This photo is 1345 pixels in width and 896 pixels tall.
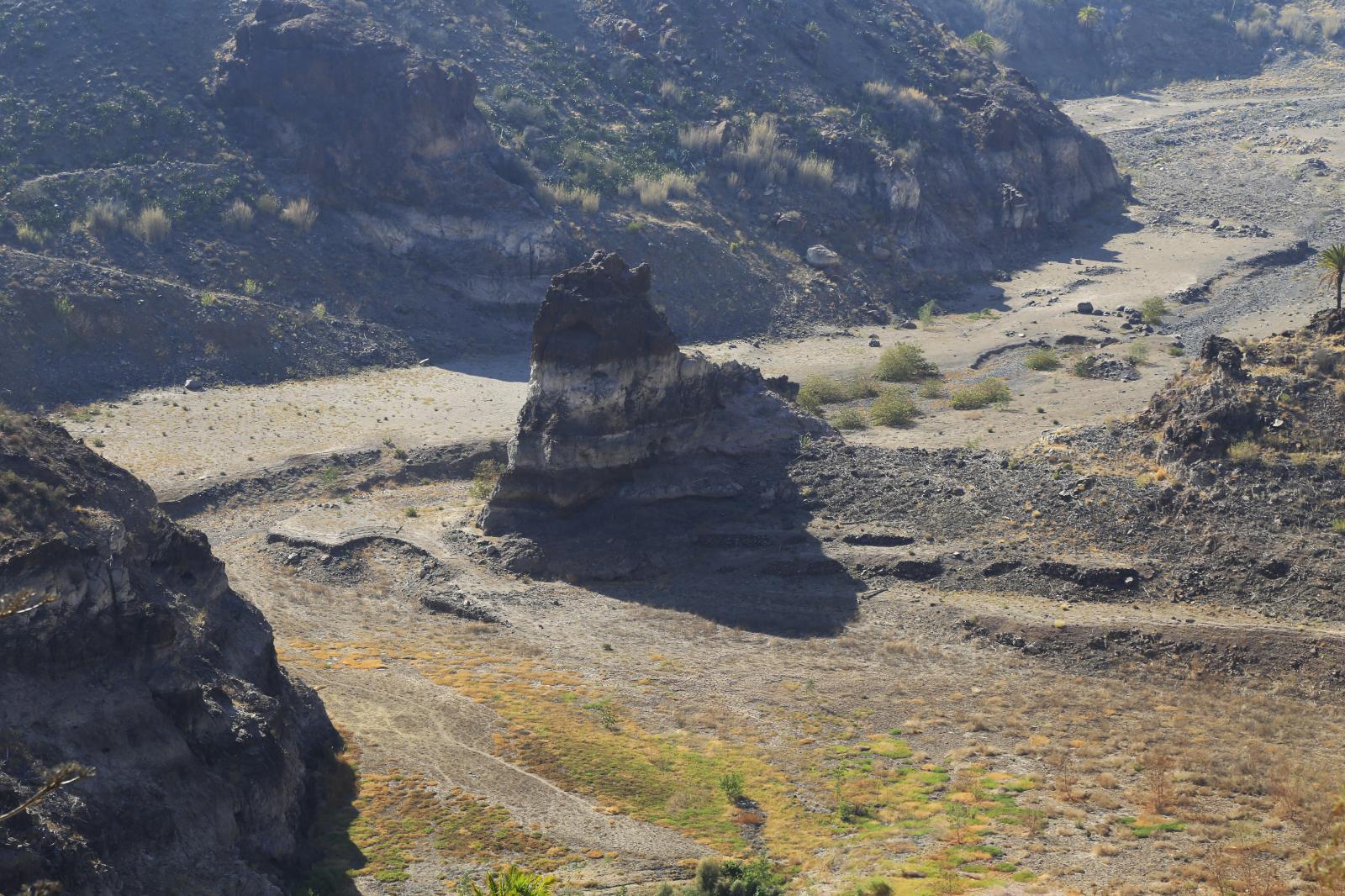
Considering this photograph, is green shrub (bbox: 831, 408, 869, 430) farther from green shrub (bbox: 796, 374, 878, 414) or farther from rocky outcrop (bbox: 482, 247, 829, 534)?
rocky outcrop (bbox: 482, 247, 829, 534)

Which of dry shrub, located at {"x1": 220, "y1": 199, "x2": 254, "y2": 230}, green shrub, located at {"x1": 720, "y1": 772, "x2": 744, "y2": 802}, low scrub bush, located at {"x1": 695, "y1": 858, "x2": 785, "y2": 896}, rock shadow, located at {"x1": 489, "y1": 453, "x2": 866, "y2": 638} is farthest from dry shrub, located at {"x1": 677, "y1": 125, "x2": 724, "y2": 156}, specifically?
low scrub bush, located at {"x1": 695, "y1": 858, "x2": 785, "y2": 896}

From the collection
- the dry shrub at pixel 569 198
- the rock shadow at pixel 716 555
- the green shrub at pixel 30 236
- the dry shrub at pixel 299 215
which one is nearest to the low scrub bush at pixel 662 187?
the dry shrub at pixel 569 198

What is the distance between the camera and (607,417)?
115 feet

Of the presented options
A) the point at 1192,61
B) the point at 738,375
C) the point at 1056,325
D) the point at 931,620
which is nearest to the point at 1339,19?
the point at 1192,61

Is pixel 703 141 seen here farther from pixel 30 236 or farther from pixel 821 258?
pixel 30 236

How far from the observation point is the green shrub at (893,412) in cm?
4425

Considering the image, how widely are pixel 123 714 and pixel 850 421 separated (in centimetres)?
3028

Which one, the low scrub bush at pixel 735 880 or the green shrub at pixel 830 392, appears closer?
the low scrub bush at pixel 735 880

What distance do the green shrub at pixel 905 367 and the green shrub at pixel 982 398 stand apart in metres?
5.64

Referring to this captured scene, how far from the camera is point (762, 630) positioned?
30.6 m

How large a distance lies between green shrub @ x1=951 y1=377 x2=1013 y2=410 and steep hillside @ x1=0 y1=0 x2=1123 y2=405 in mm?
18911

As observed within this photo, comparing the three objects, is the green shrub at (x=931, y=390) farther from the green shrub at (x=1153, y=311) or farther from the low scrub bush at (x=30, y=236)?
the low scrub bush at (x=30, y=236)

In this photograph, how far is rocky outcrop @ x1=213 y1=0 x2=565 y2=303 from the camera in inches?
2461

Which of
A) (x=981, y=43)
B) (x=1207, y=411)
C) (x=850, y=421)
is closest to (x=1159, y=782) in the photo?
(x=1207, y=411)
